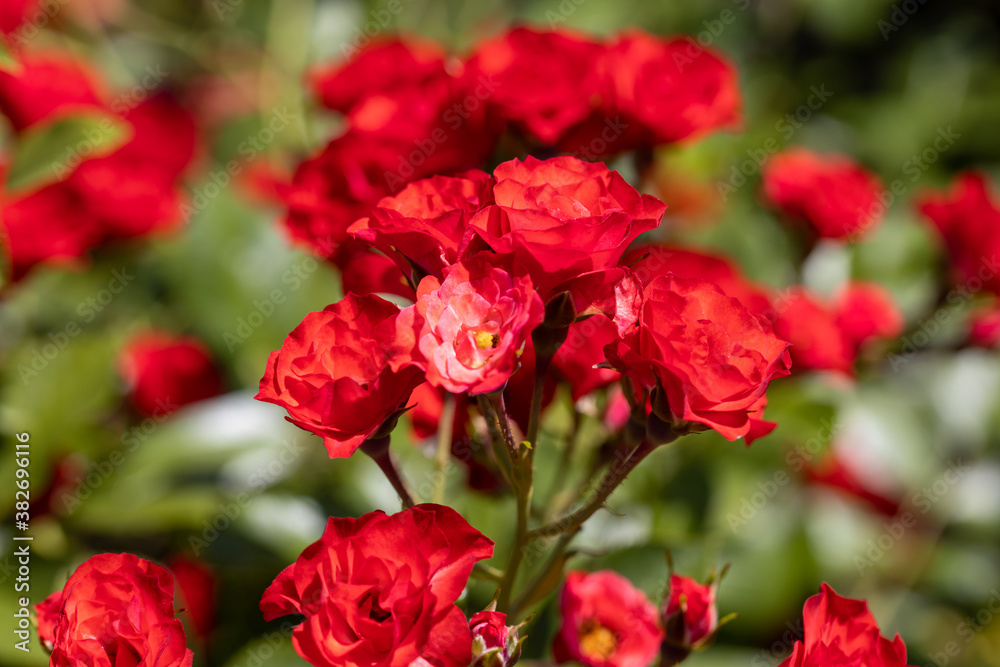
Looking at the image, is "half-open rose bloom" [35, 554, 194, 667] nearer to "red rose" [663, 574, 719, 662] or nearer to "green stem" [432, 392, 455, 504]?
"green stem" [432, 392, 455, 504]

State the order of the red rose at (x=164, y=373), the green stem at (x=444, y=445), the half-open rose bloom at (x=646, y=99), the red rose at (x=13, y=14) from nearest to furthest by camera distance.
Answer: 1. the green stem at (x=444, y=445)
2. the half-open rose bloom at (x=646, y=99)
3. the red rose at (x=164, y=373)
4. the red rose at (x=13, y=14)

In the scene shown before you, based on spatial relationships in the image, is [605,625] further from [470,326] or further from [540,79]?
[540,79]

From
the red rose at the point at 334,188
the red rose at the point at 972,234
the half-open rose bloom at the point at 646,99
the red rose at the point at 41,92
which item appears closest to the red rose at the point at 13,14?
the red rose at the point at 41,92

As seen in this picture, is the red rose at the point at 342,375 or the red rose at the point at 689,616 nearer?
the red rose at the point at 342,375

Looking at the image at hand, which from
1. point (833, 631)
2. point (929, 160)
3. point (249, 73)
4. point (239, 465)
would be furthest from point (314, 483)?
point (929, 160)

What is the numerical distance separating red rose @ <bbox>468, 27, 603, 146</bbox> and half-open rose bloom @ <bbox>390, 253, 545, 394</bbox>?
0.27 metres

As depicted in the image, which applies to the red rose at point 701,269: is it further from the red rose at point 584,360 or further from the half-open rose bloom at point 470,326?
the half-open rose bloom at point 470,326

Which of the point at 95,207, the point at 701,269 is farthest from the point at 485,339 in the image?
the point at 95,207

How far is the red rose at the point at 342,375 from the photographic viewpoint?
482 millimetres

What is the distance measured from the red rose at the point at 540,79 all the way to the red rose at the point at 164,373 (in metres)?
0.64

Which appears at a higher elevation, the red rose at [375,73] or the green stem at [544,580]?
the red rose at [375,73]

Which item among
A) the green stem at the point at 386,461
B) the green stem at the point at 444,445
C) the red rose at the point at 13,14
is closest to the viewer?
the green stem at the point at 386,461

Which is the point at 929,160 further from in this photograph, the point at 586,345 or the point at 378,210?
the point at 378,210

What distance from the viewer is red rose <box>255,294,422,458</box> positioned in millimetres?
482
